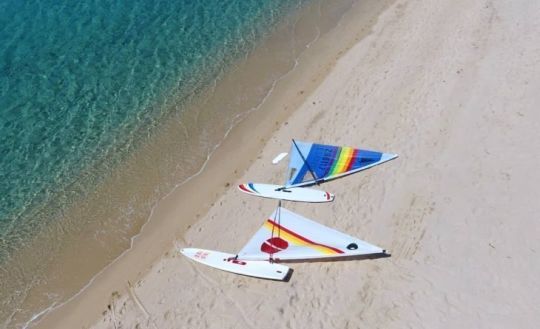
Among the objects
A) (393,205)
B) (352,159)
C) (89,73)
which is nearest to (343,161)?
(352,159)

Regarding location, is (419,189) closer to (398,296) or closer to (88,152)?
(398,296)

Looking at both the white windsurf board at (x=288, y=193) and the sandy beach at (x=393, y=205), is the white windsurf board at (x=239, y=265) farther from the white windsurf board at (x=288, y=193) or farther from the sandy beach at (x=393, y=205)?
the white windsurf board at (x=288, y=193)

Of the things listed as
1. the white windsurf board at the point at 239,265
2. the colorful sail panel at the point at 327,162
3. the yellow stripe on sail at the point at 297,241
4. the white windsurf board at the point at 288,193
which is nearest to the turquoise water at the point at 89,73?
the white windsurf board at the point at 288,193

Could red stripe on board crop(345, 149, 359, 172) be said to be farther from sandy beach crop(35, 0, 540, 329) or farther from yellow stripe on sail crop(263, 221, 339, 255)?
yellow stripe on sail crop(263, 221, 339, 255)

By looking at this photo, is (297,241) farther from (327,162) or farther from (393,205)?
(327,162)

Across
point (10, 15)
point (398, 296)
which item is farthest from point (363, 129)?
point (10, 15)

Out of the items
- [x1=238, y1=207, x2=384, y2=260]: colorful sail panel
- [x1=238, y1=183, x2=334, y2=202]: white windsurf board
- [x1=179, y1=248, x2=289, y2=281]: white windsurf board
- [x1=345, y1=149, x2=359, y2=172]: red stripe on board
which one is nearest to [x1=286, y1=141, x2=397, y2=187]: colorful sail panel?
[x1=345, y1=149, x2=359, y2=172]: red stripe on board
